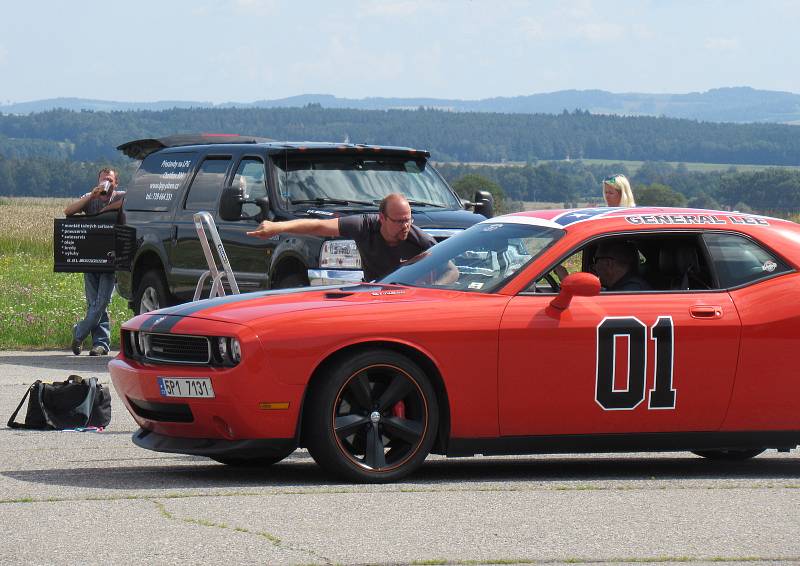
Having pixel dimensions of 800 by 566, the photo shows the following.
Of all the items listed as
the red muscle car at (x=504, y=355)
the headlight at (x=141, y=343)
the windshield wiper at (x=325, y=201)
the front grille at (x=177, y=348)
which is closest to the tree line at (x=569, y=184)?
the windshield wiper at (x=325, y=201)

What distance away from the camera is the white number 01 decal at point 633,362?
760 cm

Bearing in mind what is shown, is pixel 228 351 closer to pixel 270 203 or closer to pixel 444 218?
pixel 444 218

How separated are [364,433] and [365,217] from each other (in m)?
2.45

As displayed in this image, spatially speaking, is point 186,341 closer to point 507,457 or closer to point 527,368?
point 527,368

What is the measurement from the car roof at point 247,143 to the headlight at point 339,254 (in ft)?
4.59

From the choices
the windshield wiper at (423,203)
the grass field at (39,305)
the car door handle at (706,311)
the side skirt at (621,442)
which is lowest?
the grass field at (39,305)

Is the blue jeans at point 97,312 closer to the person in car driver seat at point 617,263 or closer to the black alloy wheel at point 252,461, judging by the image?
the black alloy wheel at point 252,461

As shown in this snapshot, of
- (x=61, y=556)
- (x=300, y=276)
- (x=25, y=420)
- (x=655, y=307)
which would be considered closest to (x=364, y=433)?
(x=655, y=307)

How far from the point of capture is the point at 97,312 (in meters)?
16.2

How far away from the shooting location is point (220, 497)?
693 cm

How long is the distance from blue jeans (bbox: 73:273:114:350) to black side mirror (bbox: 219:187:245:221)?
3.29 metres

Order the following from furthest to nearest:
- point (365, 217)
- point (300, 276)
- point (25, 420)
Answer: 1. point (300, 276)
2. point (25, 420)
3. point (365, 217)

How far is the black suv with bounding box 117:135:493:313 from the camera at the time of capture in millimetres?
12953

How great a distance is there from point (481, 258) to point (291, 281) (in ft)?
17.0
